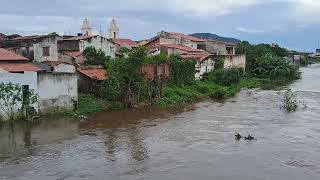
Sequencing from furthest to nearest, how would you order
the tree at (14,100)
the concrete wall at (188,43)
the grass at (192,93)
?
the concrete wall at (188,43) < the grass at (192,93) < the tree at (14,100)

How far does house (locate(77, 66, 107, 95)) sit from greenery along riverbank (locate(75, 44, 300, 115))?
2.59 feet

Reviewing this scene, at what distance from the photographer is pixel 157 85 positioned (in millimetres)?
32469

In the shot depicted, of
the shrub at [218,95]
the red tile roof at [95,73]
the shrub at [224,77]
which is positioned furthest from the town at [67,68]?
the shrub at [218,95]

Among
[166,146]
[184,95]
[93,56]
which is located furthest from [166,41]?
[166,146]

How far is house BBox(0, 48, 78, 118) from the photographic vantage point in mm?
24078

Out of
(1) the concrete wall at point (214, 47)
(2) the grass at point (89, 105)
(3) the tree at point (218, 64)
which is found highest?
(1) the concrete wall at point (214, 47)

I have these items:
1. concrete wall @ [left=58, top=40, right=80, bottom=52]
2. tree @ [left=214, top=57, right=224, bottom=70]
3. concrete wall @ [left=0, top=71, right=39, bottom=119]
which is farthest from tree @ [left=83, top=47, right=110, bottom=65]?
tree @ [left=214, top=57, right=224, bottom=70]

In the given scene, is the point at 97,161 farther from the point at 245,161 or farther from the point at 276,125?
the point at 276,125

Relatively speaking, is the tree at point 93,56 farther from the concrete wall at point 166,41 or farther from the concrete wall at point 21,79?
the concrete wall at point 166,41

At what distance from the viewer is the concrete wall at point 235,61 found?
51938 millimetres

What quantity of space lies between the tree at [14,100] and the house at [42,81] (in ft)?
0.78

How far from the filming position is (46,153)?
1828 centimetres

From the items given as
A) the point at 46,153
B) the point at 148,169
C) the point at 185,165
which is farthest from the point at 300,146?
the point at 46,153

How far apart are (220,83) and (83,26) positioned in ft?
65.3
